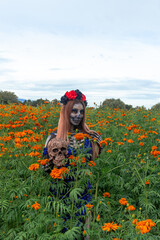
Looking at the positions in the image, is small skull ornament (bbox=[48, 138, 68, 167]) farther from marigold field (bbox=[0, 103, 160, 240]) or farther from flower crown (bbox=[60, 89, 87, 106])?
flower crown (bbox=[60, 89, 87, 106])

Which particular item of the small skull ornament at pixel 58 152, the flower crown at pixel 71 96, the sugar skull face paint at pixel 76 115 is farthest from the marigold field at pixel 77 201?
the flower crown at pixel 71 96

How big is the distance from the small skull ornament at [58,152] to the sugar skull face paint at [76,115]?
49 cm

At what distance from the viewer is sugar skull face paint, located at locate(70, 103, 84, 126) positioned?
10.4ft

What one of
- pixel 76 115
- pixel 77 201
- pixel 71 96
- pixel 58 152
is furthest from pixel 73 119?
pixel 77 201

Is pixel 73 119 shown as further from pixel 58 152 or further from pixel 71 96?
pixel 58 152

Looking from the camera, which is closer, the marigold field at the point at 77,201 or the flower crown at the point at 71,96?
the marigold field at the point at 77,201

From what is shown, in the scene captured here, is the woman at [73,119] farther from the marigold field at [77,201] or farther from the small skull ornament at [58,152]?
the small skull ornament at [58,152]

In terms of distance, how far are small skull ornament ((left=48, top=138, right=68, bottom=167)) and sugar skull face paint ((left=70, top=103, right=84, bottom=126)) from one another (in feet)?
1.61

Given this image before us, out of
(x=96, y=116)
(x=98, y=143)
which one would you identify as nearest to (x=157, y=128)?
(x=96, y=116)

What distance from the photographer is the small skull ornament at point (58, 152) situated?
2.75 meters

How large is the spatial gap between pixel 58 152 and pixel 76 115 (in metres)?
0.62

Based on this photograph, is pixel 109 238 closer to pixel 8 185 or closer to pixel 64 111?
pixel 8 185

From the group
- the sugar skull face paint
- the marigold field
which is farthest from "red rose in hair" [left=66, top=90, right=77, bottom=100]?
the marigold field

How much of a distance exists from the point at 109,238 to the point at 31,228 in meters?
0.80
